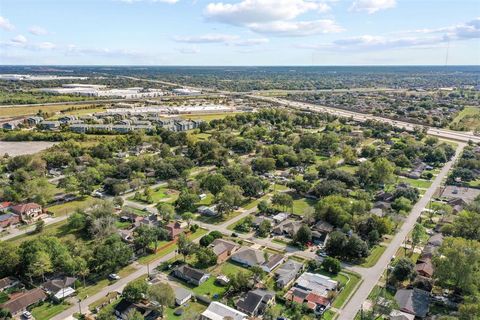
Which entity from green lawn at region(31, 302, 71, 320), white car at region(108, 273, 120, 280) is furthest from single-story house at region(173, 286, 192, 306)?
green lawn at region(31, 302, 71, 320)

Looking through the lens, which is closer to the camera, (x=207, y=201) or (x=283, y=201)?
(x=283, y=201)

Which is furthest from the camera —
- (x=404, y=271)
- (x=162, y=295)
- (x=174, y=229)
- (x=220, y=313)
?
(x=174, y=229)

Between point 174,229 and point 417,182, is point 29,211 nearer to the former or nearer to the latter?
point 174,229

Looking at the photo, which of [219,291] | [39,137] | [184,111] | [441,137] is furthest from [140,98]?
[219,291]

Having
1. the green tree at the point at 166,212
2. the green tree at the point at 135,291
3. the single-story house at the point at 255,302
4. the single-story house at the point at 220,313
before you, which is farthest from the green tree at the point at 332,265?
the green tree at the point at 166,212

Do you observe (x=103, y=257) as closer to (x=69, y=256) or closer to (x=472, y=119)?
(x=69, y=256)

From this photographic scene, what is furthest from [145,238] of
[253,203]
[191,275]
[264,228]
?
[253,203]

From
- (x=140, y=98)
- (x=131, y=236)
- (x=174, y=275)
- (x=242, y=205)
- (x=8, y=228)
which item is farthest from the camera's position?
(x=140, y=98)

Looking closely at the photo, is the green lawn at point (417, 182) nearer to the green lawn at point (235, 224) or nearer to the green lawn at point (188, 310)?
the green lawn at point (235, 224)
